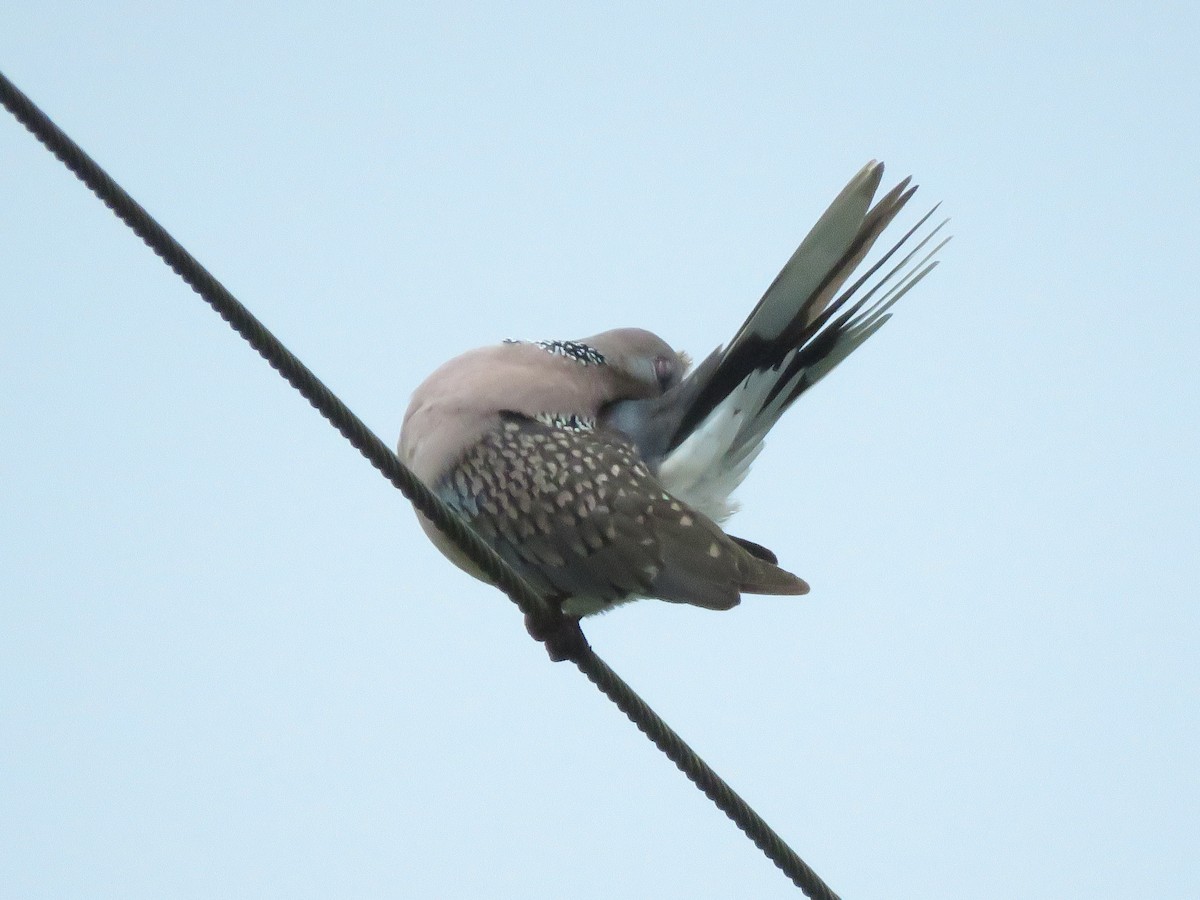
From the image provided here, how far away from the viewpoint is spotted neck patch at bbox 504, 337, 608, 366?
167 inches

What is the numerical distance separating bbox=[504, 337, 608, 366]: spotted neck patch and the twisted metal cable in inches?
38.6

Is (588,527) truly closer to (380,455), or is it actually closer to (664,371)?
(664,371)

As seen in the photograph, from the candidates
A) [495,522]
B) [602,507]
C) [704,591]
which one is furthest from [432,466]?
[704,591]

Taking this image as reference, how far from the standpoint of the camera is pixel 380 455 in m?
2.54

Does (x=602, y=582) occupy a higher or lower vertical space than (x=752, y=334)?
lower

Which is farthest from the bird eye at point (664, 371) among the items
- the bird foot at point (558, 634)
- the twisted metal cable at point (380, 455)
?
the twisted metal cable at point (380, 455)

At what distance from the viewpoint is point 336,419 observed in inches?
97.2

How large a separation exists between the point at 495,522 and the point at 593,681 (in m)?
0.74

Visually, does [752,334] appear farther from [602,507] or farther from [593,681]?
[593,681]

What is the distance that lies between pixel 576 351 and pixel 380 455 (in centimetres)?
182

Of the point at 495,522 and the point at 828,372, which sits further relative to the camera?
the point at 828,372

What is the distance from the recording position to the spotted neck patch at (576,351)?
4242 mm

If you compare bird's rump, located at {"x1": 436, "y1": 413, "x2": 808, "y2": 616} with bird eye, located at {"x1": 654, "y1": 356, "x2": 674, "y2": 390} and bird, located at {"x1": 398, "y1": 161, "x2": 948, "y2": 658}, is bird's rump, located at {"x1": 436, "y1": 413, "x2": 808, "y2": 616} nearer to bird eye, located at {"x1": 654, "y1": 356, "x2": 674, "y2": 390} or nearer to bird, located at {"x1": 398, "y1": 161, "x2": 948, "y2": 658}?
bird, located at {"x1": 398, "y1": 161, "x2": 948, "y2": 658}

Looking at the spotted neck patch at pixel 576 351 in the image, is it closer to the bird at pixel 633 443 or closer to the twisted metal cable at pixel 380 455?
the bird at pixel 633 443
